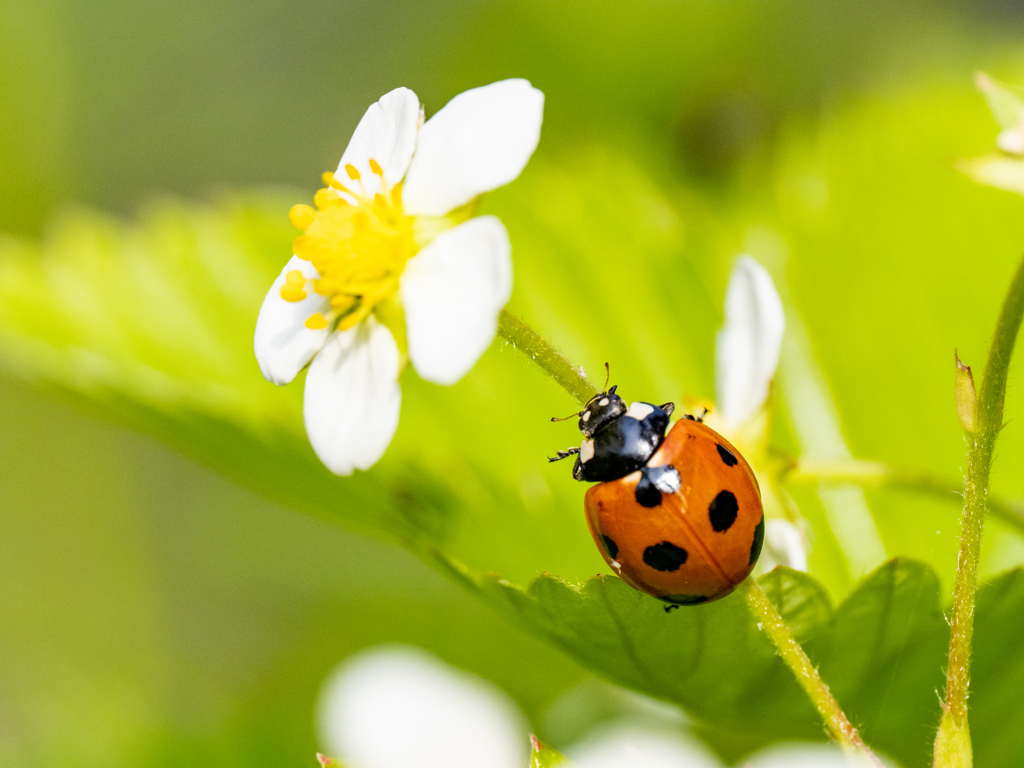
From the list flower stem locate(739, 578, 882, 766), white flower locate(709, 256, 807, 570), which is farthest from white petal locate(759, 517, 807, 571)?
flower stem locate(739, 578, 882, 766)

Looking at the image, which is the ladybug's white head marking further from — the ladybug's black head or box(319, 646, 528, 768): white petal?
box(319, 646, 528, 768): white petal

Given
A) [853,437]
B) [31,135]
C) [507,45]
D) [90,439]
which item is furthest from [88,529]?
[853,437]

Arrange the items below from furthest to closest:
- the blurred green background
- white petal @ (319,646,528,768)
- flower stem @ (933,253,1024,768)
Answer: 1. the blurred green background
2. white petal @ (319,646,528,768)
3. flower stem @ (933,253,1024,768)

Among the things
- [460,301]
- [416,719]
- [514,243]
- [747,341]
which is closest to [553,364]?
[460,301]

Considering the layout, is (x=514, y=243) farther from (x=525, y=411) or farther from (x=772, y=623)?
(x=772, y=623)

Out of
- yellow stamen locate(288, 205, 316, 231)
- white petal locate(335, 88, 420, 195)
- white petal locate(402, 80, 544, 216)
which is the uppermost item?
yellow stamen locate(288, 205, 316, 231)

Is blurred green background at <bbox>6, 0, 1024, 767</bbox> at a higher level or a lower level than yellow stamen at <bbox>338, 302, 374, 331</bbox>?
higher
